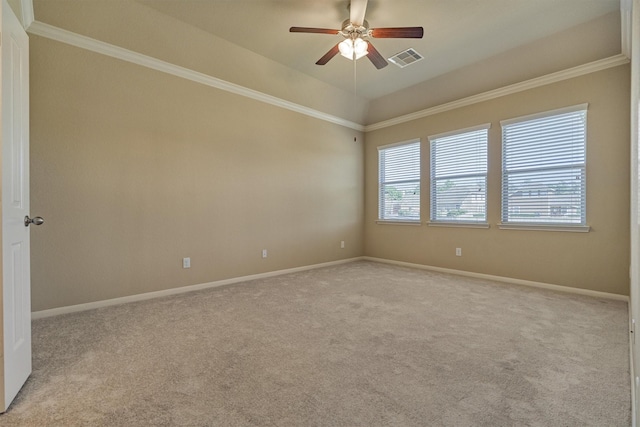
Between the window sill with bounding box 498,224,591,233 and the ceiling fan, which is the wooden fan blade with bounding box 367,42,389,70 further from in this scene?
the window sill with bounding box 498,224,591,233

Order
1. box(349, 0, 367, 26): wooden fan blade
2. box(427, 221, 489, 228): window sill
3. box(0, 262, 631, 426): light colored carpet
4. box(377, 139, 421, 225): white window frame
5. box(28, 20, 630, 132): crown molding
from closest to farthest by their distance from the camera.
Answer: box(0, 262, 631, 426): light colored carpet
box(349, 0, 367, 26): wooden fan blade
box(28, 20, 630, 132): crown molding
box(427, 221, 489, 228): window sill
box(377, 139, 421, 225): white window frame

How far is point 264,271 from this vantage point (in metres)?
4.41

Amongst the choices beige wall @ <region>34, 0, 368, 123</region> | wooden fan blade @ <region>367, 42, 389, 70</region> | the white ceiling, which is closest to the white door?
beige wall @ <region>34, 0, 368, 123</region>

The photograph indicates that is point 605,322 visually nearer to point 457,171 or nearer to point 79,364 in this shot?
point 457,171

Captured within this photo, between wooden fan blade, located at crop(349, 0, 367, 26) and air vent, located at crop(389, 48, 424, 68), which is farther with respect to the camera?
air vent, located at crop(389, 48, 424, 68)

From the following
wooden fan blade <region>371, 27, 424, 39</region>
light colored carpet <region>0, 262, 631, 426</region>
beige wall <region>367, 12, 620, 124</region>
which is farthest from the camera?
beige wall <region>367, 12, 620, 124</region>

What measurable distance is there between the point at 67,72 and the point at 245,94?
1.97m

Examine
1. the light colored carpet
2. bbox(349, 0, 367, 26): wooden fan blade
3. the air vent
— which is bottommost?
the light colored carpet

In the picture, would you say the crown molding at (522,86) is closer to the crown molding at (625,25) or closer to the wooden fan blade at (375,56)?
the crown molding at (625,25)

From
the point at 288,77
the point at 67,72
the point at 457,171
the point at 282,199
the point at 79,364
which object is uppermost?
the point at 288,77

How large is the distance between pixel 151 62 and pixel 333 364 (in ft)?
12.2

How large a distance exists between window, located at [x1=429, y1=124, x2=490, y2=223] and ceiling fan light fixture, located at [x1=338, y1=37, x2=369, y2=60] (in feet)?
7.80

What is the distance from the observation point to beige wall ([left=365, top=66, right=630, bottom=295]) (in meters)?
3.27

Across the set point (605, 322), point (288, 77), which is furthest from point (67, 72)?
point (605, 322)
